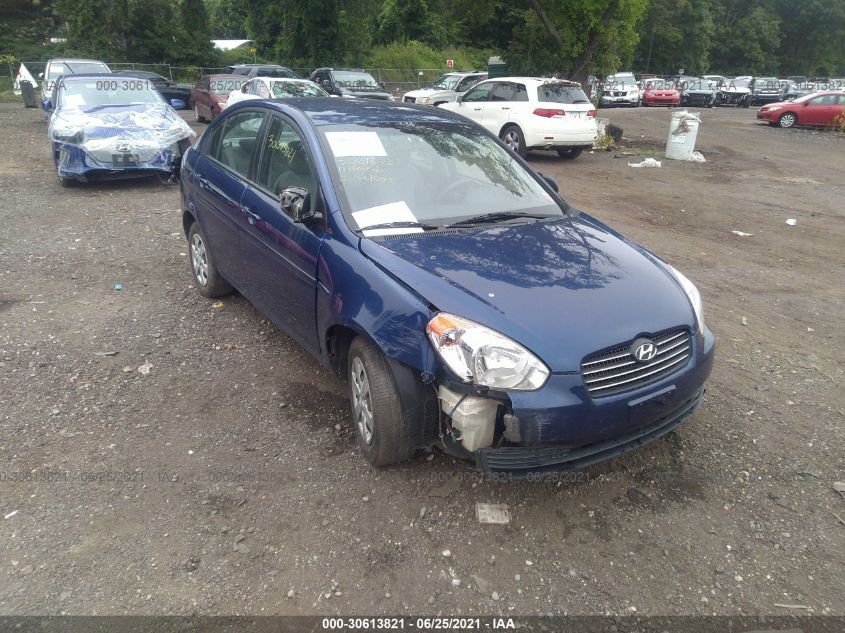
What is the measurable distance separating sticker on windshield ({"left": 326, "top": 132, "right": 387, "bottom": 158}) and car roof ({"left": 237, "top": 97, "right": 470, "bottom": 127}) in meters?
0.14

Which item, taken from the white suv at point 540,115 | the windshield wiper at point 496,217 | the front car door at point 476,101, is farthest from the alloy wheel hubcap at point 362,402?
the front car door at point 476,101

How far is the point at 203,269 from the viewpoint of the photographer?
17.5ft

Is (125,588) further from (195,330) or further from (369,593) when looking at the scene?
(195,330)

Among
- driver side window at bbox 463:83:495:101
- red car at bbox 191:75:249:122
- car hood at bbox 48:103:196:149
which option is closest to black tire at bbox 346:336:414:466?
car hood at bbox 48:103:196:149

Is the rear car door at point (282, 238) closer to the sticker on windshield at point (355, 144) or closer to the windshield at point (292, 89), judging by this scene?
the sticker on windshield at point (355, 144)

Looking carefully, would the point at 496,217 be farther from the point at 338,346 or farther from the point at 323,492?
the point at 323,492

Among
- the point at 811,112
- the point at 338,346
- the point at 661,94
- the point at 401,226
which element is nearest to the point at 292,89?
the point at 401,226

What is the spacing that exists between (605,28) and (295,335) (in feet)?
50.1

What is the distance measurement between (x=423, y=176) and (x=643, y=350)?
5.85 ft

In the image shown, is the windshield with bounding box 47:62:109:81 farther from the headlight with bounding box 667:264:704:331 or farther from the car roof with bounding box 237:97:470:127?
the headlight with bounding box 667:264:704:331

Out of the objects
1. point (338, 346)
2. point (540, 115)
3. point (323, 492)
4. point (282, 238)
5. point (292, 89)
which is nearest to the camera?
point (323, 492)

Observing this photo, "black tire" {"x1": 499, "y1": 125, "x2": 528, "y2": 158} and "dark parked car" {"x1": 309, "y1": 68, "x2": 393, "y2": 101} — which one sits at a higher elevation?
"dark parked car" {"x1": 309, "y1": 68, "x2": 393, "y2": 101}

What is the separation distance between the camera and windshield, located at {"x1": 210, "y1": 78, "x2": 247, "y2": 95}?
1742 cm

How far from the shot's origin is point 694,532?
2.87 metres
